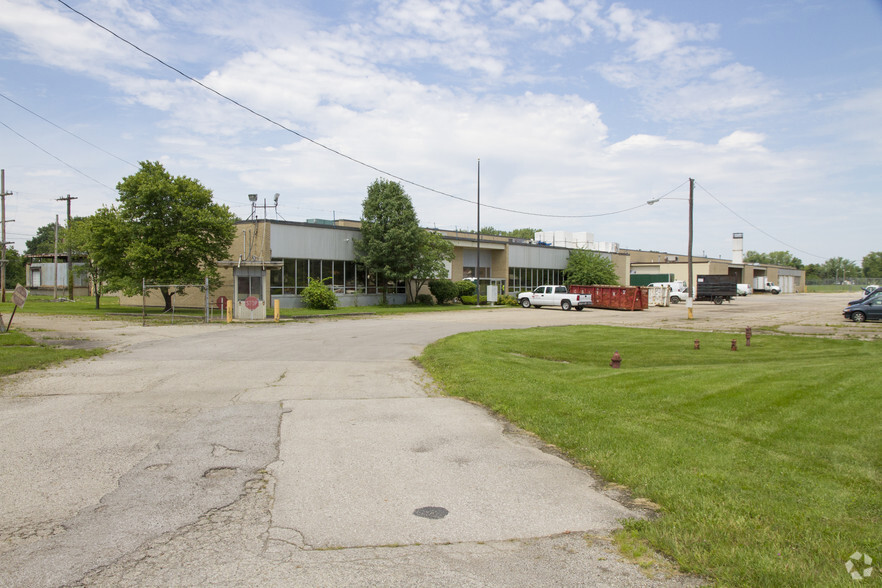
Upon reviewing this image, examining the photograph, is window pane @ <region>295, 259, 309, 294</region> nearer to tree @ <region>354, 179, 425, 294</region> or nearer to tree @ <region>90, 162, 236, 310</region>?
tree @ <region>354, 179, 425, 294</region>

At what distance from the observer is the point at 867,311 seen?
29531 mm

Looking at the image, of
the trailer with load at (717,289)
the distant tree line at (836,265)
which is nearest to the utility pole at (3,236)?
the trailer with load at (717,289)

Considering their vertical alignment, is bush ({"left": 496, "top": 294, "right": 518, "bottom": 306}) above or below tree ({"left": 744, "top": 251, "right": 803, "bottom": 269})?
below

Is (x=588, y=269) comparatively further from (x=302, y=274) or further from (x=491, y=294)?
(x=302, y=274)

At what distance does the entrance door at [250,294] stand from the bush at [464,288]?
859 inches

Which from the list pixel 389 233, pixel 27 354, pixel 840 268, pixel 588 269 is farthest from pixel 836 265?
pixel 27 354

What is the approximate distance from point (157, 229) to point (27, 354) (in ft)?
64.6

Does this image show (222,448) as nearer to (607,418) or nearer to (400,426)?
(400,426)

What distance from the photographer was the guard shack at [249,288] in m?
28.8

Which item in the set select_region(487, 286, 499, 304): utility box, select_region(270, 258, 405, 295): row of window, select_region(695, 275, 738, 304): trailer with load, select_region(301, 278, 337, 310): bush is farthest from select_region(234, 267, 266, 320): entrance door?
select_region(695, 275, 738, 304): trailer with load

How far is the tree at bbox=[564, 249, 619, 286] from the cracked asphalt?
52.2m

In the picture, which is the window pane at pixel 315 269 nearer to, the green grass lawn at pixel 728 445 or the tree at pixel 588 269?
the green grass lawn at pixel 728 445

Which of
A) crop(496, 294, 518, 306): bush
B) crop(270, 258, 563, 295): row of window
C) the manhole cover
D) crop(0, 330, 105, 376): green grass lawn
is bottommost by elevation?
the manhole cover

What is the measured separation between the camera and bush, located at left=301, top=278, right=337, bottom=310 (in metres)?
37.7
